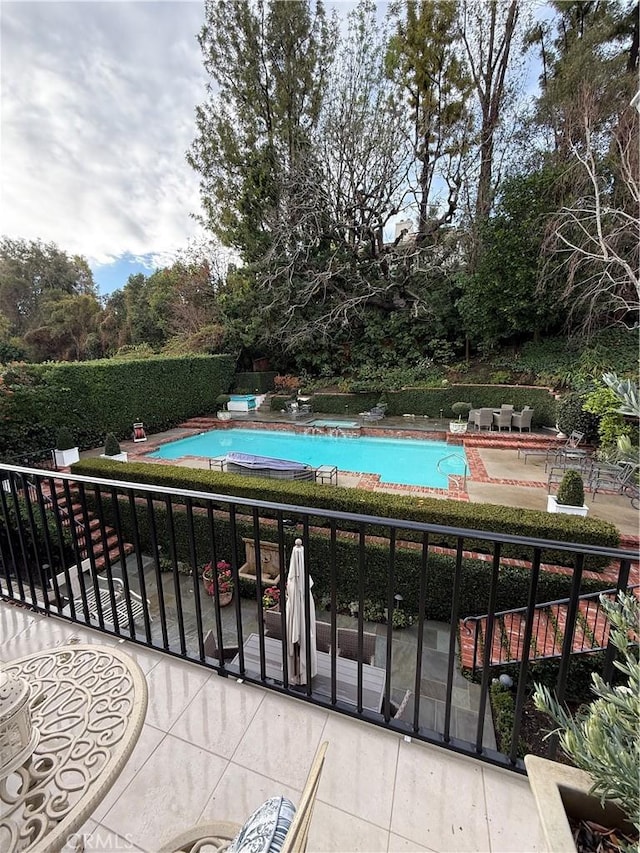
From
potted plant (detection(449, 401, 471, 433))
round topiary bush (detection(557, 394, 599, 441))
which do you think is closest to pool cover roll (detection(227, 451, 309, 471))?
potted plant (detection(449, 401, 471, 433))

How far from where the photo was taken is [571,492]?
4.96 m

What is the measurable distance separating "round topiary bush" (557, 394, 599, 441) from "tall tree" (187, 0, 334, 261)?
12.6m

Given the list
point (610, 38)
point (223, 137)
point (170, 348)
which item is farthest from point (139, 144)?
point (610, 38)

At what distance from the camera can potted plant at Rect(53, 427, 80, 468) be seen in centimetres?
768

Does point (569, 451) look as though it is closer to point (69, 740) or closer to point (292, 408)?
point (69, 740)

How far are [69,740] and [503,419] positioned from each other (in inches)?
426

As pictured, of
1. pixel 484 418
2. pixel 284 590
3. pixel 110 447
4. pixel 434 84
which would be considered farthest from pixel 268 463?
pixel 434 84

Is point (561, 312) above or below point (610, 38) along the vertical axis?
below

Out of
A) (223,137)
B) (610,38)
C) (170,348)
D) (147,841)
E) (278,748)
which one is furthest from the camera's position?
(170,348)

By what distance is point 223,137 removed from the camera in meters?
14.7

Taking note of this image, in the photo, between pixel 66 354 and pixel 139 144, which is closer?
pixel 139 144

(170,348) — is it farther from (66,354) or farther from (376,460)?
(376,460)

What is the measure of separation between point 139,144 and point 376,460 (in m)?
10.0

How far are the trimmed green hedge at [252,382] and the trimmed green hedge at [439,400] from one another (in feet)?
4.22
